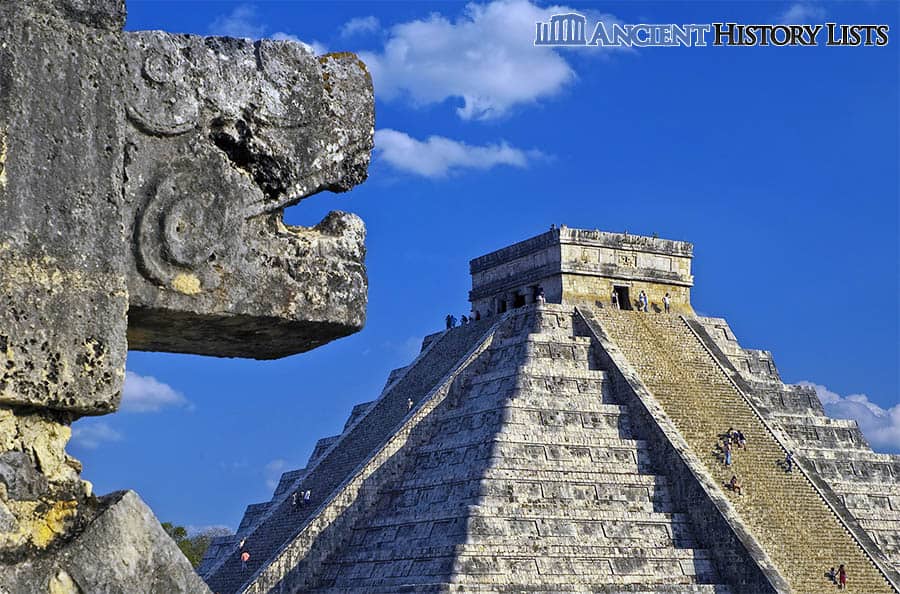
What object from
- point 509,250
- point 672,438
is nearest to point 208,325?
point 672,438

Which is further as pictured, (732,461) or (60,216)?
(732,461)

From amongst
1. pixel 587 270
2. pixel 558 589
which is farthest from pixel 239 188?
pixel 587 270

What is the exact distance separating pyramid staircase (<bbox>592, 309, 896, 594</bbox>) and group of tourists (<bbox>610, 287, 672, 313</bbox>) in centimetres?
50

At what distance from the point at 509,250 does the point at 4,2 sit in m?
39.8

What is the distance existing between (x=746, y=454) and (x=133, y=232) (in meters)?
34.8

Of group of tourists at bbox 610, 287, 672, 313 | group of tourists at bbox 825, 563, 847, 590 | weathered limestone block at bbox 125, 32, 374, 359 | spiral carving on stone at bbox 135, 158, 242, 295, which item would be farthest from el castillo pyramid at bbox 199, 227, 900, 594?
spiral carving on stone at bbox 135, 158, 242, 295

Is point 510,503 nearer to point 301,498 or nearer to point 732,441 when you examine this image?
point 732,441

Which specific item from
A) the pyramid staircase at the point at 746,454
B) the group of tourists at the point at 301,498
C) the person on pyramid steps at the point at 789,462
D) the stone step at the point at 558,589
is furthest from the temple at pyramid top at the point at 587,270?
the stone step at the point at 558,589

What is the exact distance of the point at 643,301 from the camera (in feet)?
137

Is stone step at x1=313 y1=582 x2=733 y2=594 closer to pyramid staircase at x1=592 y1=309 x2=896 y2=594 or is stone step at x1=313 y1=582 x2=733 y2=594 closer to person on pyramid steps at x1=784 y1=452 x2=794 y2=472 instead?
pyramid staircase at x1=592 y1=309 x2=896 y2=594

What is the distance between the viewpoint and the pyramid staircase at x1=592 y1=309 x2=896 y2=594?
33719 millimetres

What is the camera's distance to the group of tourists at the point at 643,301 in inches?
1631

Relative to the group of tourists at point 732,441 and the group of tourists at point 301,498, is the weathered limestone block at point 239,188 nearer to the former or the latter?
the group of tourists at point 732,441

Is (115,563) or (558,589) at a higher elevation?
(558,589)
